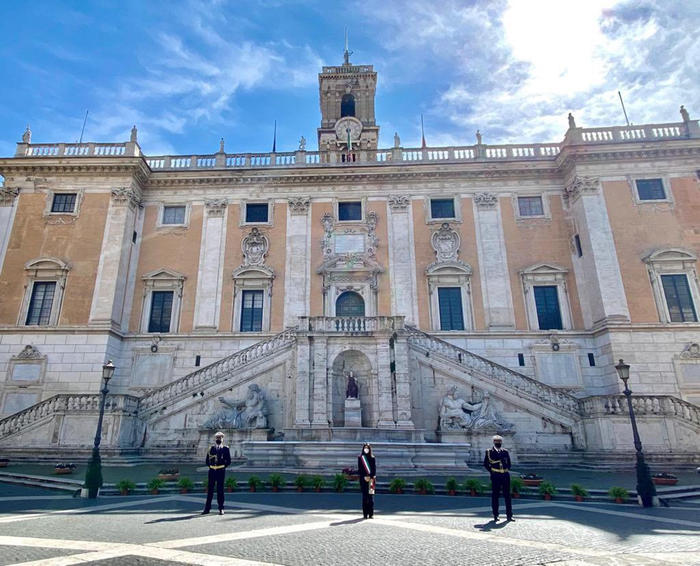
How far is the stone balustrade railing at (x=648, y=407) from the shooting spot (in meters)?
18.5

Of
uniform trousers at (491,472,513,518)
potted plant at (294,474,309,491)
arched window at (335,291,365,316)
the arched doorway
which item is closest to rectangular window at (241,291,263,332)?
arched window at (335,291,365,316)

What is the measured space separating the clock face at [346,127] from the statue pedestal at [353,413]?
2742cm

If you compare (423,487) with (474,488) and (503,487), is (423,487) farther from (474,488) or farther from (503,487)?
(503,487)

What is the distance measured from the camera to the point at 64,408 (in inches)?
764

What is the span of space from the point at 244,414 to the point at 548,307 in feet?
57.0

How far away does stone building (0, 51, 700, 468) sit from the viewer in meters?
19.4

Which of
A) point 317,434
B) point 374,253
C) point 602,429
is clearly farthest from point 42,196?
point 602,429

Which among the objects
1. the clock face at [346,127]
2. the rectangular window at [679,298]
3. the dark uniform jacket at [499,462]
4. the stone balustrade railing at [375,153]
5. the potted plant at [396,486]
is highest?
the clock face at [346,127]

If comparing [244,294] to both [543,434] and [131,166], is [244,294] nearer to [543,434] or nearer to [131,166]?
[131,166]

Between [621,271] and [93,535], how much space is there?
25.4 m

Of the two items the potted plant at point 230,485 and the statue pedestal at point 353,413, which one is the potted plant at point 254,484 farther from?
the statue pedestal at point 353,413

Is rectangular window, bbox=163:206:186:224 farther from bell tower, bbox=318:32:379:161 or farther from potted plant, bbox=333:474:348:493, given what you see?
potted plant, bbox=333:474:348:493

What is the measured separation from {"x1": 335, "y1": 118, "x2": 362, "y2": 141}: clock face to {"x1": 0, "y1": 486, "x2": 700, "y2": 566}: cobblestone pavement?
34.2 meters

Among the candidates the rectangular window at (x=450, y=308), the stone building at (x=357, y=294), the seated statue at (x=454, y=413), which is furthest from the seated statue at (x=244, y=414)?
the rectangular window at (x=450, y=308)
